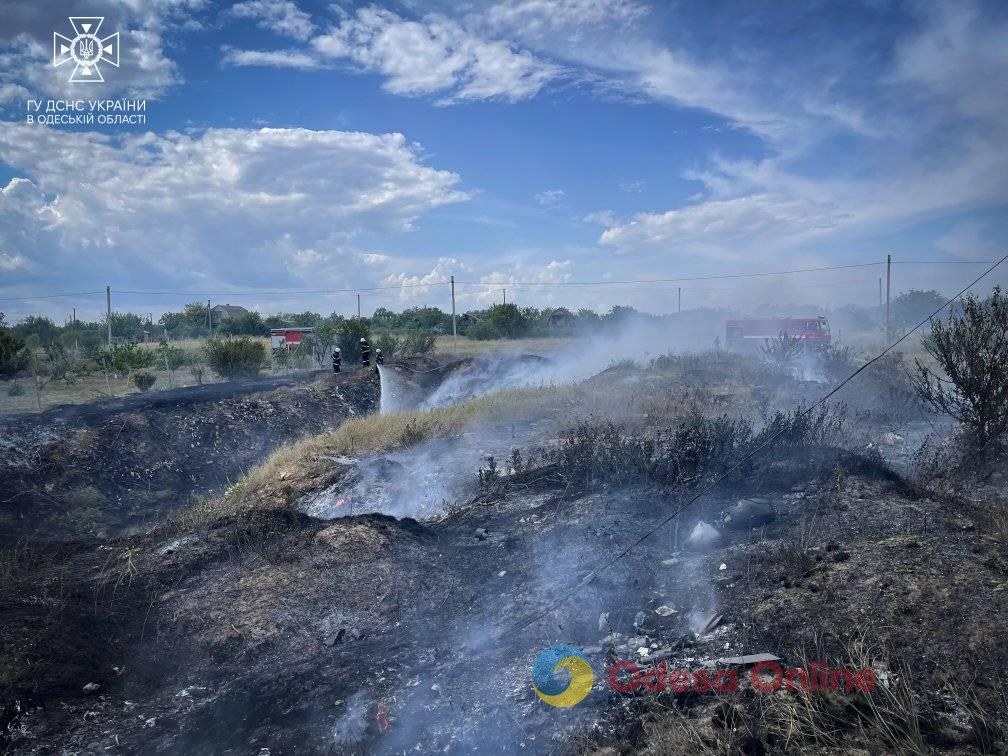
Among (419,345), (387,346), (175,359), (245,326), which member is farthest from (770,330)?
(245,326)

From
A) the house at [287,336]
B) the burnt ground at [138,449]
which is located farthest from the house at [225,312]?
the burnt ground at [138,449]

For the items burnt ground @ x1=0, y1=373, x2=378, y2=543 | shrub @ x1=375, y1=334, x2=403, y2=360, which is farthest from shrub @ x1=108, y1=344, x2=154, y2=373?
shrub @ x1=375, y1=334, x2=403, y2=360

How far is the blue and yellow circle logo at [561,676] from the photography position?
13.6ft

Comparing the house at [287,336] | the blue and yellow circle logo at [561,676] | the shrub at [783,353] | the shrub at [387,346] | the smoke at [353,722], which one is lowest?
the smoke at [353,722]

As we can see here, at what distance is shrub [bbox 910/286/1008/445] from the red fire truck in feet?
59.4

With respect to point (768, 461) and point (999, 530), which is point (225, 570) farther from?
point (999, 530)

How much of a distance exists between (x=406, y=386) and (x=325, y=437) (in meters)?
7.40

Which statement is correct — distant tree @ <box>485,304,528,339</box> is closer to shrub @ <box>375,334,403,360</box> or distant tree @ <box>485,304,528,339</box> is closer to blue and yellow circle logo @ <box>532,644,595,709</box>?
shrub @ <box>375,334,403,360</box>

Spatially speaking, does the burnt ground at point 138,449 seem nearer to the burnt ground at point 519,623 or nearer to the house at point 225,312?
the burnt ground at point 519,623

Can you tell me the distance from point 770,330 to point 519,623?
27.5 meters

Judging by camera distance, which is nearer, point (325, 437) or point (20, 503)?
point (20, 503)

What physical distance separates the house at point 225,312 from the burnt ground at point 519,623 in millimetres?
51396

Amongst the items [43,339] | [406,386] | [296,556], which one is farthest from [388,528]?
[43,339]

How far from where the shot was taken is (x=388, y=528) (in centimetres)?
754
